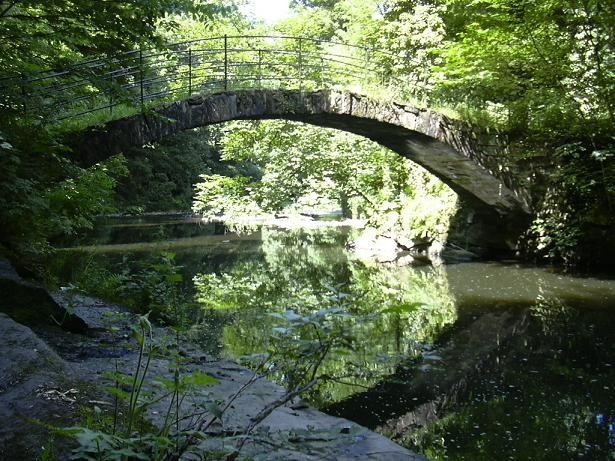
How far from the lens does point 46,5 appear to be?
4.65m

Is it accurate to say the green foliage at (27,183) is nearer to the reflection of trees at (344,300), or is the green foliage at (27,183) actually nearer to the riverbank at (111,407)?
the riverbank at (111,407)

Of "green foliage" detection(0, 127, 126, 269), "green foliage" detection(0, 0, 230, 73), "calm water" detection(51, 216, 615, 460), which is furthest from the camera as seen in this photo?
"green foliage" detection(0, 0, 230, 73)

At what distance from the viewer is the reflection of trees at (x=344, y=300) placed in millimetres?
4419

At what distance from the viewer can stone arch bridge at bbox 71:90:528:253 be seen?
8055 mm

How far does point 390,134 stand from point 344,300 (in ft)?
29.7

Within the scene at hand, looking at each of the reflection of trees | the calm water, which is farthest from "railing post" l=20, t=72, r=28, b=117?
the reflection of trees

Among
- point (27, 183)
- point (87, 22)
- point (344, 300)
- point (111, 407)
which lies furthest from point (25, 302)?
point (344, 300)

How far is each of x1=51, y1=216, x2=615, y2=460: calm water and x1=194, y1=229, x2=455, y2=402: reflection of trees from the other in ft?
0.08

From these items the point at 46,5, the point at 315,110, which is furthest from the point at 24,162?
the point at 315,110

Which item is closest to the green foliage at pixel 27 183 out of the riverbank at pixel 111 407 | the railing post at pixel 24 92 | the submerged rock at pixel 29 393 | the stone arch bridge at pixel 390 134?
the railing post at pixel 24 92

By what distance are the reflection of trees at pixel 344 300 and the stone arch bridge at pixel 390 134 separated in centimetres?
214

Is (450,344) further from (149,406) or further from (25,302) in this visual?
(25,302)

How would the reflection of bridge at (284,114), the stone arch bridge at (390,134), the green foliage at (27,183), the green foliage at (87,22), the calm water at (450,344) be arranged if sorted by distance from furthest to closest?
the stone arch bridge at (390,134) → the reflection of bridge at (284,114) → the green foliage at (87,22) → the green foliage at (27,183) → the calm water at (450,344)

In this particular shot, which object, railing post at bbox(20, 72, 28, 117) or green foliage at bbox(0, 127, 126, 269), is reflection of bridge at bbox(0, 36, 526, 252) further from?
green foliage at bbox(0, 127, 126, 269)
